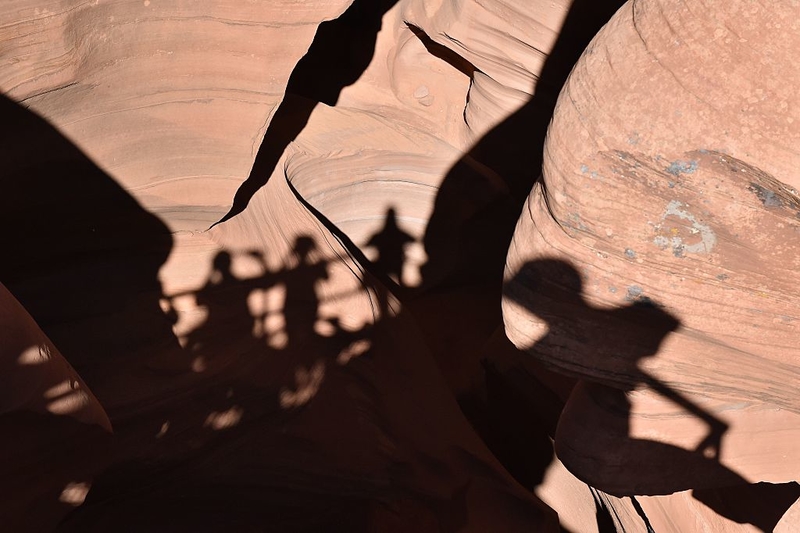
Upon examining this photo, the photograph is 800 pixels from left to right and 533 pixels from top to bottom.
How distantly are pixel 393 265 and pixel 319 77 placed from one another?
0.89 meters

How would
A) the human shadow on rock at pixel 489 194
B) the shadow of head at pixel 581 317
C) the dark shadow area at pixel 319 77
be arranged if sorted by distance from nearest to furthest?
the shadow of head at pixel 581 317, the human shadow on rock at pixel 489 194, the dark shadow area at pixel 319 77

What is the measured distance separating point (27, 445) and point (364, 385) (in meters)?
1.34

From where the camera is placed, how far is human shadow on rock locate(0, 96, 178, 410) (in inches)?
91.0

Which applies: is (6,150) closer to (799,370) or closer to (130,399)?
(130,399)

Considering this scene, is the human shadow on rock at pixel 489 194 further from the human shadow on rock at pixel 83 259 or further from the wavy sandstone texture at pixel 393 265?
the human shadow on rock at pixel 83 259

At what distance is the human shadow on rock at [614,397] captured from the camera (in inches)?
69.6

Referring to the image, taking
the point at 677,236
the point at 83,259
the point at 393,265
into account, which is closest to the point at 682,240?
the point at 677,236

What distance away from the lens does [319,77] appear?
280 cm

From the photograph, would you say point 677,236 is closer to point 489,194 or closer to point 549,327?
point 549,327

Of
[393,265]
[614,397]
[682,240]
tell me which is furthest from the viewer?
[393,265]

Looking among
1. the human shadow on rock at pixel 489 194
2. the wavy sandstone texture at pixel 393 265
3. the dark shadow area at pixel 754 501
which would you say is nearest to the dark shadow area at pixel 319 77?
the wavy sandstone texture at pixel 393 265

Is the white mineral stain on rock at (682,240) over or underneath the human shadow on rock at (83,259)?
over

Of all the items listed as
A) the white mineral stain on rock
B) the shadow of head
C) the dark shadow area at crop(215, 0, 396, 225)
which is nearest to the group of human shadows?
the shadow of head

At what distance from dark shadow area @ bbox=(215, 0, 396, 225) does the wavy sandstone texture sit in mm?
10
